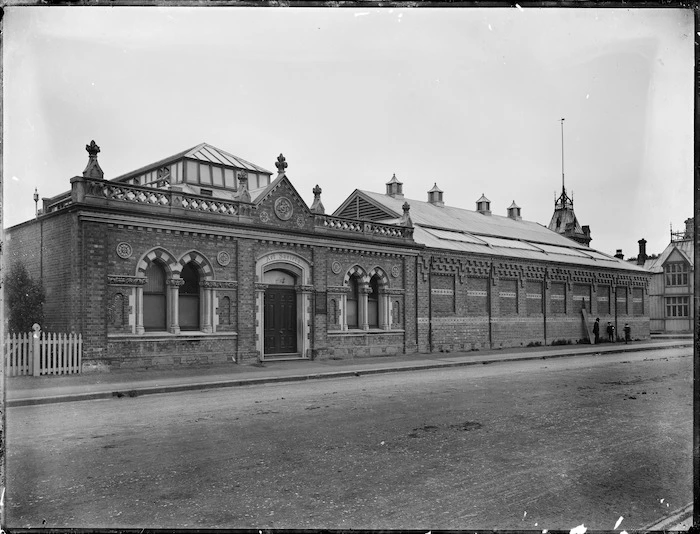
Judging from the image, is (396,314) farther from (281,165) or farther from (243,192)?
(243,192)

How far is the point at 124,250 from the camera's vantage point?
1781 centimetres

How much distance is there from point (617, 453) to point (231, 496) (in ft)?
16.5

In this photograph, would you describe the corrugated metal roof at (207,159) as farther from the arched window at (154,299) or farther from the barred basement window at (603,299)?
the barred basement window at (603,299)

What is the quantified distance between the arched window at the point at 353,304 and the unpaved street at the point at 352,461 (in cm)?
1245

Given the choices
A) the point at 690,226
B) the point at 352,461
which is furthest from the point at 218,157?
the point at 352,461

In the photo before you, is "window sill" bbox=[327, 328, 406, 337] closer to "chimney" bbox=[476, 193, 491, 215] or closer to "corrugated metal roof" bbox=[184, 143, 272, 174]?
"corrugated metal roof" bbox=[184, 143, 272, 174]

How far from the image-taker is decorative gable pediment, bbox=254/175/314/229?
21609 millimetres

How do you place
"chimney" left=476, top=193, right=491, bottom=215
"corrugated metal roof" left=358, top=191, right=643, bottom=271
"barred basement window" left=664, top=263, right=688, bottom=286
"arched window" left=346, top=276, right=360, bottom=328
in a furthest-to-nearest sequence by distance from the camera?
"barred basement window" left=664, top=263, right=688, bottom=286, "chimney" left=476, top=193, right=491, bottom=215, "corrugated metal roof" left=358, top=191, right=643, bottom=271, "arched window" left=346, top=276, right=360, bottom=328

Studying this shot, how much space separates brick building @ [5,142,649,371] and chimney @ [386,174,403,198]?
7.26 feet

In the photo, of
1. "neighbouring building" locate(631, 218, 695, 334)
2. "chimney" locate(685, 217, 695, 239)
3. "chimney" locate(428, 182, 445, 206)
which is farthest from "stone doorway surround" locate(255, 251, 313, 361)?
"neighbouring building" locate(631, 218, 695, 334)

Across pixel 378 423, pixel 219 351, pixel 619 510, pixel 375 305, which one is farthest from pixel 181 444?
pixel 375 305

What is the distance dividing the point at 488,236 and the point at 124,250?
2440cm

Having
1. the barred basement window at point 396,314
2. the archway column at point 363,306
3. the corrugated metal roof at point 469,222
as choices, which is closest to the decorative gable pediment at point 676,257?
the corrugated metal roof at point 469,222

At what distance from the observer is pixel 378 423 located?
378 inches
